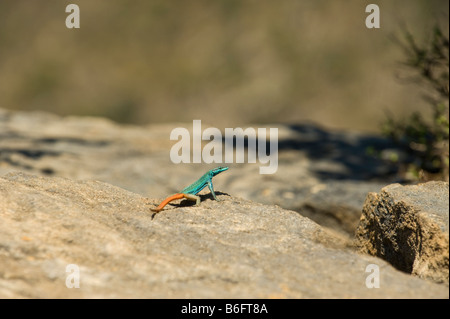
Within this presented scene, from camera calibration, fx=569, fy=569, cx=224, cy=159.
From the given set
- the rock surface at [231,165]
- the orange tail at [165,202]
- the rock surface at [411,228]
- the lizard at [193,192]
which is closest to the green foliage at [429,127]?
the rock surface at [231,165]

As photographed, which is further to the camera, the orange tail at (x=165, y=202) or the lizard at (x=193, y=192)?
the lizard at (x=193, y=192)

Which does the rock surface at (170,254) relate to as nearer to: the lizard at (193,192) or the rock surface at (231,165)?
the lizard at (193,192)

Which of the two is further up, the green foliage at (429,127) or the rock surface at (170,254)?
the green foliage at (429,127)

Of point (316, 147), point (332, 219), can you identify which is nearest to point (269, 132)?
point (316, 147)

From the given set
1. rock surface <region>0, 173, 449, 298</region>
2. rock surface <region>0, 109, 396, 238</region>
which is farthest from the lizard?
rock surface <region>0, 109, 396, 238</region>

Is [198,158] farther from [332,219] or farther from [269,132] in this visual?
[332,219]

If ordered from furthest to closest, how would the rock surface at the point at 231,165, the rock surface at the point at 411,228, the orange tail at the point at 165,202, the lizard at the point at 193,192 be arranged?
1. the rock surface at the point at 231,165
2. the lizard at the point at 193,192
3. the orange tail at the point at 165,202
4. the rock surface at the point at 411,228
